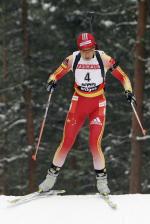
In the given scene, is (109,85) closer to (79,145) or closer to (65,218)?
(79,145)

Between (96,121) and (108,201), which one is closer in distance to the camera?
(108,201)

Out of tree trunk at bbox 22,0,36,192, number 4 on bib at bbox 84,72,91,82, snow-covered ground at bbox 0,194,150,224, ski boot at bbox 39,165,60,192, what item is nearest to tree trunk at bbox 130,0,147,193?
tree trunk at bbox 22,0,36,192

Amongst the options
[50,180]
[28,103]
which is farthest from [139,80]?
[50,180]

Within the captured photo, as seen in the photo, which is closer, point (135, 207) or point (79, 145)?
point (135, 207)

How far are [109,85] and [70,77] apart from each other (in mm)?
1906

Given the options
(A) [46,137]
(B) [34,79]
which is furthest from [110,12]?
(A) [46,137]

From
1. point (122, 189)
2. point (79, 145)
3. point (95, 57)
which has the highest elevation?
point (95, 57)

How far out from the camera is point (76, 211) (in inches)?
335

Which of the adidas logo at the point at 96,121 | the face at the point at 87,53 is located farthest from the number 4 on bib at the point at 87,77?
the adidas logo at the point at 96,121

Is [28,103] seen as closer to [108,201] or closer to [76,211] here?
[108,201]

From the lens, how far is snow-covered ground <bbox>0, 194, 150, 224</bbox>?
817 centimetres

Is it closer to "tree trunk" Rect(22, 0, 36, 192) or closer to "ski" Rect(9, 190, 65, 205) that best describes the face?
"ski" Rect(9, 190, 65, 205)

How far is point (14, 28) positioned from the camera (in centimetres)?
2483

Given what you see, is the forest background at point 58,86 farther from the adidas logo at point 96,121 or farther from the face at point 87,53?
the face at point 87,53
